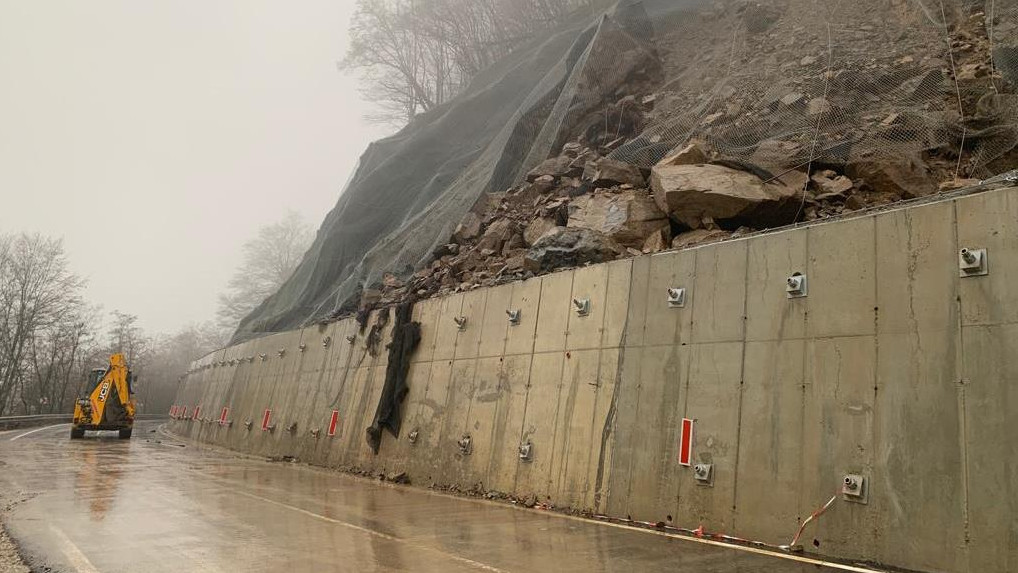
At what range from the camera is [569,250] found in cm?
1233

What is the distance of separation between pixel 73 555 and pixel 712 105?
13.9 metres

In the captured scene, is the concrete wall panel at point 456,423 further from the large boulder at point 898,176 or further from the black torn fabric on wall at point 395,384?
the large boulder at point 898,176

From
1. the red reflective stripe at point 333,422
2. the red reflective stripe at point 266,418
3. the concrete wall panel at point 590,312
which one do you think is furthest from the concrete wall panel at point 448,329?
the red reflective stripe at point 266,418

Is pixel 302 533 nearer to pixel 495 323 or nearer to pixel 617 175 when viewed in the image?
pixel 495 323

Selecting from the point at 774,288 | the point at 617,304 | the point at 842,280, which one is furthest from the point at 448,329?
the point at 842,280

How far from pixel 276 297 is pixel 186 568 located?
26.7 meters

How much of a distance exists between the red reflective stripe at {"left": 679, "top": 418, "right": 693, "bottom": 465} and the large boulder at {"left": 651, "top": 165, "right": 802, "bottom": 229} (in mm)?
4350

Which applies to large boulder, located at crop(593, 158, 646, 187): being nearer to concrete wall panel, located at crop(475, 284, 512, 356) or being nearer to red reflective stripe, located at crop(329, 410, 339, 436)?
concrete wall panel, located at crop(475, 284, 512, 356)

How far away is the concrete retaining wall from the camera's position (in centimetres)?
598

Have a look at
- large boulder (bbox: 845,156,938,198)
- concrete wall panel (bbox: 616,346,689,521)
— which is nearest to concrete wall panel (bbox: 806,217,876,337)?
concrete wall panel (bbox: 616,346,689,521)

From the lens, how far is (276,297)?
3073 centimetres

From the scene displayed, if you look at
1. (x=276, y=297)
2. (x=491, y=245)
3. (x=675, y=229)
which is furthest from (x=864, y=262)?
(x=276, y=297)

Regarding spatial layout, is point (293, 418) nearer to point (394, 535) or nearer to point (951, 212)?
point (394, 535)

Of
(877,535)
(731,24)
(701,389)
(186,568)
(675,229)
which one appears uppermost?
(731,24)
